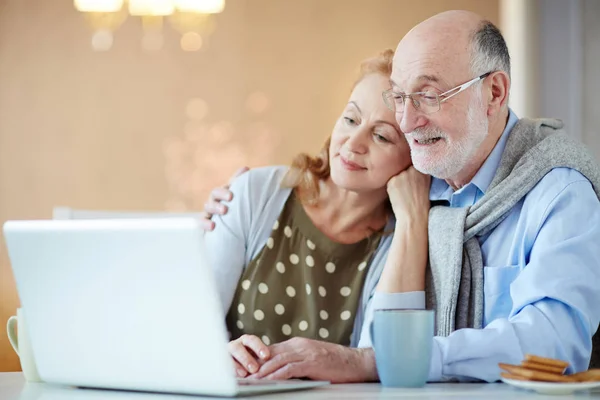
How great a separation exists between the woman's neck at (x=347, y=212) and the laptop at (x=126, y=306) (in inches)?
31.7

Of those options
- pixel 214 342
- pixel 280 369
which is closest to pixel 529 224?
pixel 280 369

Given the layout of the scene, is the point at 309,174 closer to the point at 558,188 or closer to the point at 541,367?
the point at 558,188

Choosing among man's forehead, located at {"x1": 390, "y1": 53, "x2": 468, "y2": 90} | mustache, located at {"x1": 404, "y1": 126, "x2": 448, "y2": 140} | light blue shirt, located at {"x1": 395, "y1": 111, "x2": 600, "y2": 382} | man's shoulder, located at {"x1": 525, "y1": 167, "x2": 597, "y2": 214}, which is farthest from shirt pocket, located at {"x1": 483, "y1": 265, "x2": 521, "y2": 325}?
man's forehead, located at {"x1": 390, "y1": 53, "x2": 468, "y2": 90}

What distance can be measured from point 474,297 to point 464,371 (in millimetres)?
304

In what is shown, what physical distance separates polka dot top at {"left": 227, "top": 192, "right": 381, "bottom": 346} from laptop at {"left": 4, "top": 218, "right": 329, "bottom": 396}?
726 millimetres

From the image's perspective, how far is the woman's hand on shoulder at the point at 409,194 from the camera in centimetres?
170

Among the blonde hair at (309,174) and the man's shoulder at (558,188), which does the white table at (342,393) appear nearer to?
the man's shoulder at (558,188)

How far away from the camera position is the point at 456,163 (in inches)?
63.7

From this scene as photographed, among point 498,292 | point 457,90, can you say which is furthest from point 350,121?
point 498,292

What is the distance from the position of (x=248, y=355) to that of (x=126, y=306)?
36 cm

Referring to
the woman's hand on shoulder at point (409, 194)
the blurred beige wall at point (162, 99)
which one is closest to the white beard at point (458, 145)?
the woman's hand on shoulder at point (409, 194)

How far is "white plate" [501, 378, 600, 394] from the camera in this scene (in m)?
1.02

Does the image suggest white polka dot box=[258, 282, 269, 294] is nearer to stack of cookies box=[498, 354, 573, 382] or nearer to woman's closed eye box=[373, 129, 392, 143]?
woman's closed eye box=[373, 129, 392, 143]

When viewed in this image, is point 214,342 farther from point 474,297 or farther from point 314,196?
point 314,196
